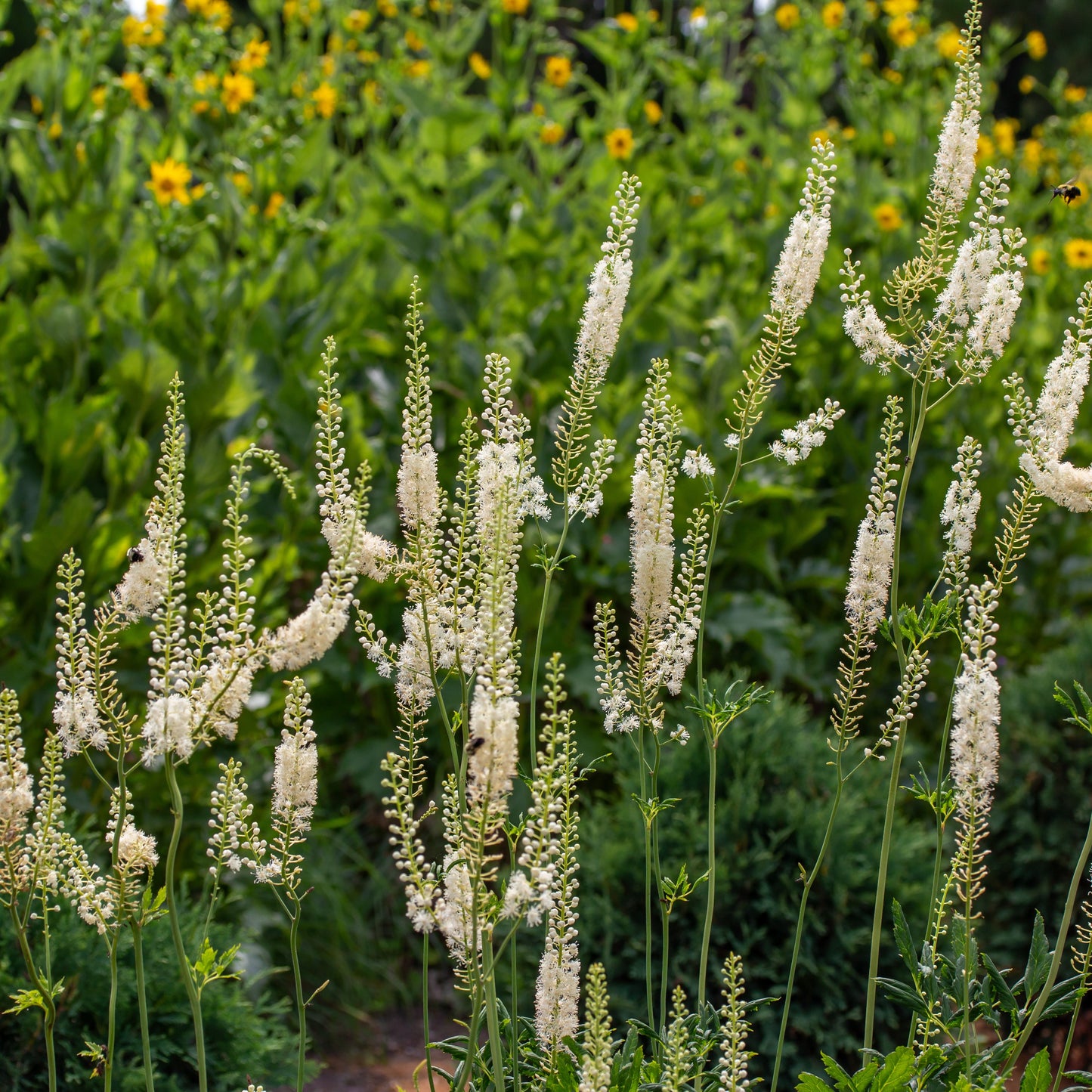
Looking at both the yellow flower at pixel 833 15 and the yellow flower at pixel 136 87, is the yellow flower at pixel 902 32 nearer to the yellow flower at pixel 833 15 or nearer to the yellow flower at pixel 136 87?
the yellow flower at pixel 833 15

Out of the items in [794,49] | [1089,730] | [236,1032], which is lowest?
[236,1032]

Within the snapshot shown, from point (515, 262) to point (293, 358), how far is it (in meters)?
1.32

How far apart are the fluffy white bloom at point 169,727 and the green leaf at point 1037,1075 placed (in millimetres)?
1172

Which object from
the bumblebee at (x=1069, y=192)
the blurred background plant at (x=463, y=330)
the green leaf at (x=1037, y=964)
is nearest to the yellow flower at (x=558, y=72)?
the blurred background plant at (x=463, y=330)

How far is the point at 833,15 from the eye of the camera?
6.39 metres

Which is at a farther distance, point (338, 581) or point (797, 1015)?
point (797, 1015)

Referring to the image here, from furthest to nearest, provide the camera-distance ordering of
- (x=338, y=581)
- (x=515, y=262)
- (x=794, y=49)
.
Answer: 1. (x=794, y=49)
2. (x=515, y=262)
3. (x=338, y=581)

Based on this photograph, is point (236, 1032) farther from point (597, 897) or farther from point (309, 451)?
point (309, 451)

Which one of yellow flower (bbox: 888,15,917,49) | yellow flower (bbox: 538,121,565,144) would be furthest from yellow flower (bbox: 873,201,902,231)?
yellow flower (bbox: 538,121,565,144)

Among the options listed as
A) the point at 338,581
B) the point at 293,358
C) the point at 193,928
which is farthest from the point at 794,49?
the point at 338,581

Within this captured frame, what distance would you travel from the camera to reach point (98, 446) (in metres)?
3.78

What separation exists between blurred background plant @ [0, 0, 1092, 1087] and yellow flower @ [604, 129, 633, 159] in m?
0.02

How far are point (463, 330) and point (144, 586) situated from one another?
357 centimetres

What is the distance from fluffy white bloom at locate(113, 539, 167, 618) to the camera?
147 cm
